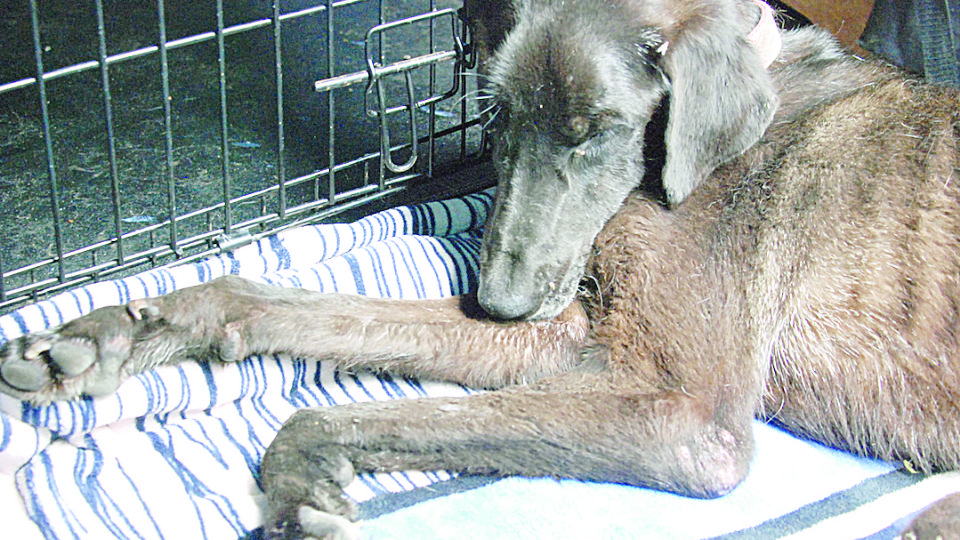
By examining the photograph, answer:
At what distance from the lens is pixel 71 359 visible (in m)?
1.78

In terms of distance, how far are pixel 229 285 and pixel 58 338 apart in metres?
0.38

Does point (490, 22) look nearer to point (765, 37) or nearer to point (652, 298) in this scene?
point (765, 37)

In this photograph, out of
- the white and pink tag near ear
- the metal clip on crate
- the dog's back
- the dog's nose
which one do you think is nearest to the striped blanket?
the dog's back

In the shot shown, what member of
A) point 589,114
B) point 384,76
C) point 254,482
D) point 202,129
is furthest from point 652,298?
point 202,129

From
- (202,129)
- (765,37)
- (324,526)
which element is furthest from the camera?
(202,129)

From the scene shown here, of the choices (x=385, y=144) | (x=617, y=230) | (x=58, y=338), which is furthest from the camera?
(x=385, y=144)

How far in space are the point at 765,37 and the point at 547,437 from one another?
1.06 m

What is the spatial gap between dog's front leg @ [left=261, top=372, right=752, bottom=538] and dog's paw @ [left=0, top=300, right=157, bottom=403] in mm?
369

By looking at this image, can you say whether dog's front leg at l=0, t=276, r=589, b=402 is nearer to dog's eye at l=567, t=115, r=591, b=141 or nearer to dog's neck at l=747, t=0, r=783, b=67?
dog's eye at l=567, t=115, r=591, b=141

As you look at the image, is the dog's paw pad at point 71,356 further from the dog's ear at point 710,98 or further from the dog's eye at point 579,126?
the dog's ear at point 710,98

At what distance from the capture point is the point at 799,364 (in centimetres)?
209

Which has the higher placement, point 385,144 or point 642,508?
point 385,144

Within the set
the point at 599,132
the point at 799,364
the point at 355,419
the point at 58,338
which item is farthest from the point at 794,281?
the point at 58,338

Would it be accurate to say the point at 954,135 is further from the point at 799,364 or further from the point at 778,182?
the point at 799,364
